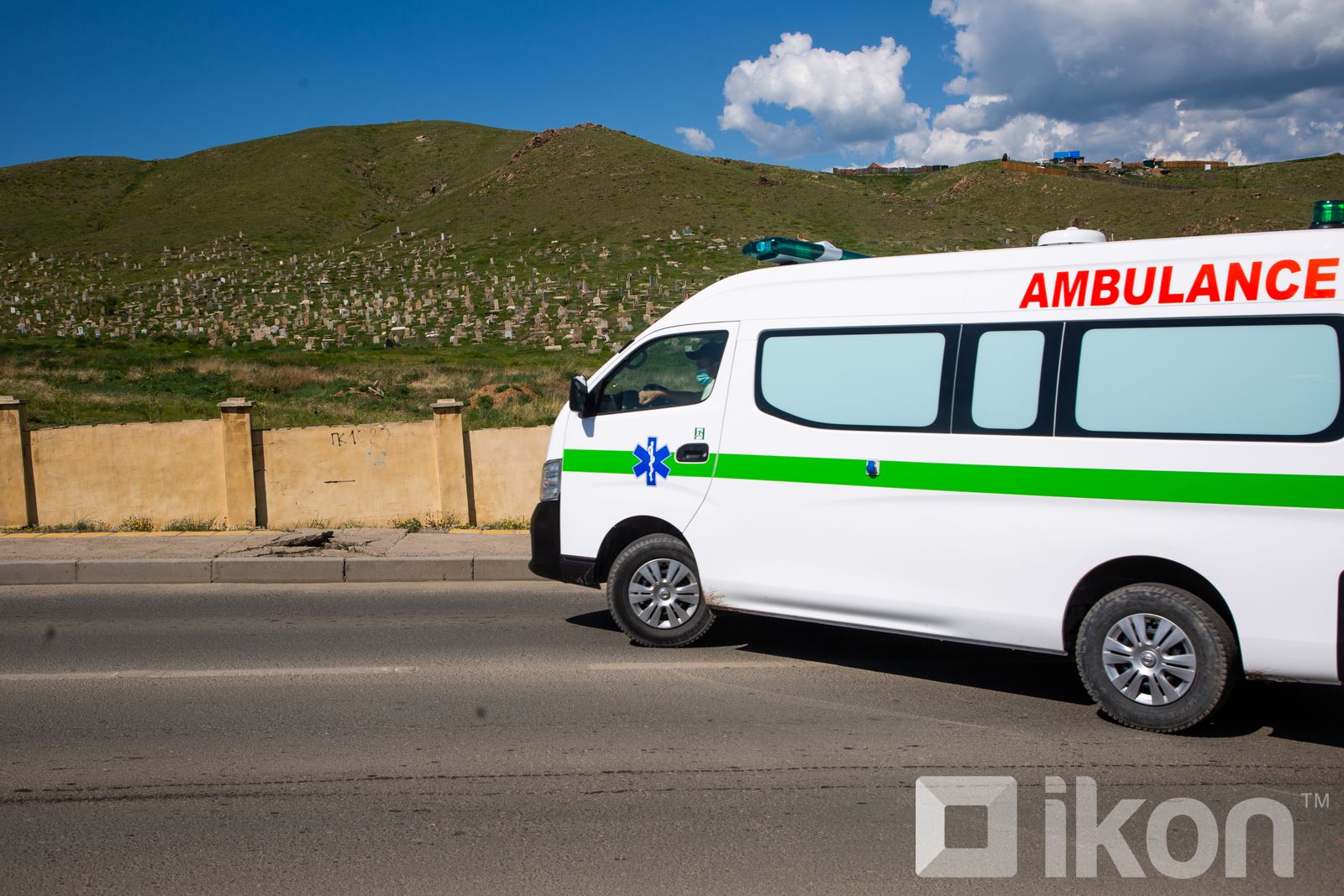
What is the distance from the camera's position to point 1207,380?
532cm

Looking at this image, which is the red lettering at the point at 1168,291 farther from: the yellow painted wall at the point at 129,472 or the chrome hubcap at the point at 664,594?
the yellow painted wall at the point at 129,472

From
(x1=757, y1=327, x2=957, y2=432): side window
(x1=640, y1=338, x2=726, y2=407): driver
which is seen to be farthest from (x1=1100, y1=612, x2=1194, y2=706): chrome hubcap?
(x1=640, y1=338, x2=726, y2=407): driver

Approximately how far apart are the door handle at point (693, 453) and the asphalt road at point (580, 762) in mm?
1330

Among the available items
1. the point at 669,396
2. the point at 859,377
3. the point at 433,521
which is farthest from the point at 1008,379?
the point at 433,521

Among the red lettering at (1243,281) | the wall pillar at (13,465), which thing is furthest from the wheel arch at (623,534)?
the wall pillar at (13,465)

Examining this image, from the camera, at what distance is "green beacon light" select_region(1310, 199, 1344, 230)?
5.47 metres

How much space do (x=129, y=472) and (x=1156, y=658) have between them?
11.5 m

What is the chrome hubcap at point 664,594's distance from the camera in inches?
283

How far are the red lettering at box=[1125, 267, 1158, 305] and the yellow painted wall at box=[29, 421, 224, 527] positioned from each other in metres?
10.5

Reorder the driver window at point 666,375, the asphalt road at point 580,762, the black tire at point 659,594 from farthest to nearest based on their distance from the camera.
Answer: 1. the black tire at point 659,594
2. the driver window at point 666,375
3. the asphalt road at point 580,762

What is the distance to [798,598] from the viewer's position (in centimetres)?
659

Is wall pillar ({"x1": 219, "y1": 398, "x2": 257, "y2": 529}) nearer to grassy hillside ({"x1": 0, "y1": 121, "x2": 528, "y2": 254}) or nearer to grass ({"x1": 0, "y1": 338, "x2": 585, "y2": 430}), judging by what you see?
grass ({"x1": 0, "y1": 338, "x2": 585, "y2": 430})

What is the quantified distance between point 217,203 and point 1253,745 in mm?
108862

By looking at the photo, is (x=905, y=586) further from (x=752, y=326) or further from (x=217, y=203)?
(x=217, y=203)
